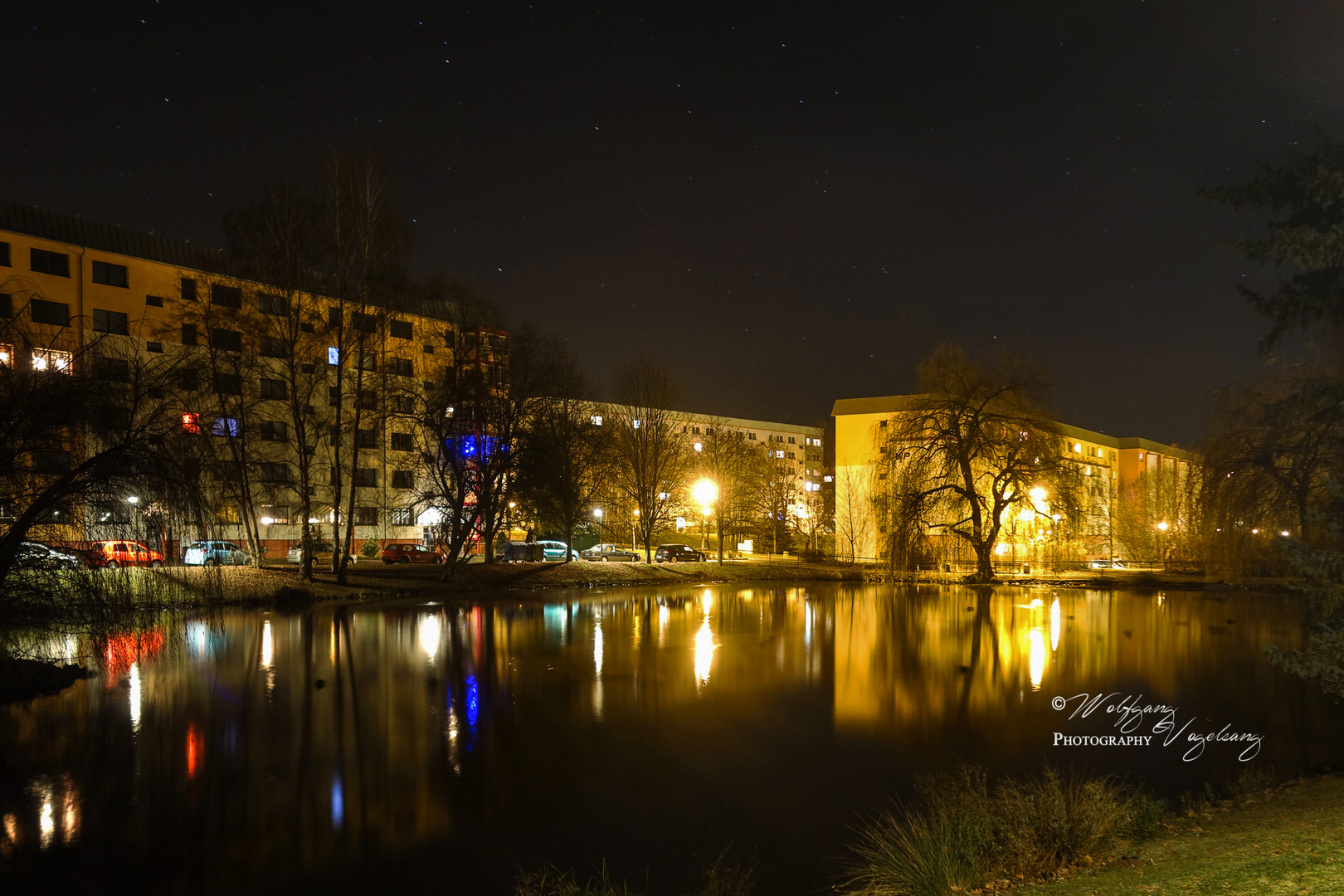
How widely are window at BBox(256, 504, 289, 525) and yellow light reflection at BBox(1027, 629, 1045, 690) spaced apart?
141ft

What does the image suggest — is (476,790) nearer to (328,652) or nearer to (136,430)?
(136,430)

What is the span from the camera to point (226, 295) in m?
32.1

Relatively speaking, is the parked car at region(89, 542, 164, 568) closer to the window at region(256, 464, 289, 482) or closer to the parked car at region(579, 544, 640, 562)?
the window at region(256, 464, 289, 482)

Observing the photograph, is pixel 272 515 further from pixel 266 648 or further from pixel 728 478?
pixel 266 648

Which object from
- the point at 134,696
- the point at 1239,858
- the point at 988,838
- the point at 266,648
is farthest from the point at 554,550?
the point at 1239,858

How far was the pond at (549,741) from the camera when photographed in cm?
862

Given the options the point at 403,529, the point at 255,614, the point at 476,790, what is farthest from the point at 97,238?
the point at 476,790

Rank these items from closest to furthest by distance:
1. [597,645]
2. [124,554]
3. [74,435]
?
[74,435], [124,554], [597,645]

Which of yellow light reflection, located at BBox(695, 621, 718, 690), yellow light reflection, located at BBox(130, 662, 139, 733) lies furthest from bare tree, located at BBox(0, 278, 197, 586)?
yellow light reflection, located at BBox(695, 621, 718, 690)

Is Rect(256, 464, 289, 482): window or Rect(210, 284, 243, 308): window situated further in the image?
Rect(256, 464, 289, 482): window

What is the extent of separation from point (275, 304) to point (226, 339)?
2235 mm

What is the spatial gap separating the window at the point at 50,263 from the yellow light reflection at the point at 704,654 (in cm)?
4508

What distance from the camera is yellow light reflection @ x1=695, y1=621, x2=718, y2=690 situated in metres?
17.7

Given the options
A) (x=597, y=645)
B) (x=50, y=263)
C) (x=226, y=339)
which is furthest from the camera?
(x=50, y=263)
